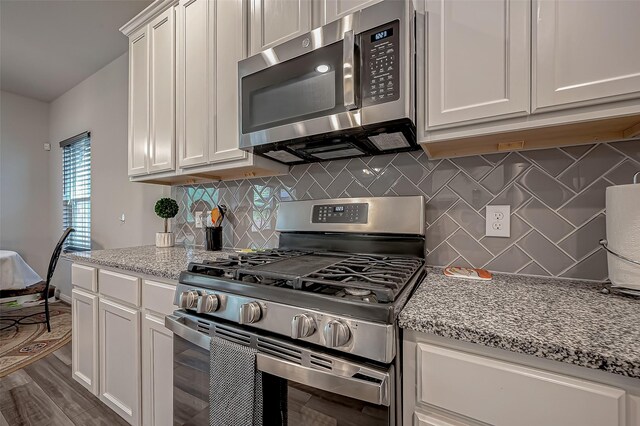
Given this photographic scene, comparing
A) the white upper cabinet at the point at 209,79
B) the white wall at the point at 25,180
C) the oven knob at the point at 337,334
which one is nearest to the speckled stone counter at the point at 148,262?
the white upper cabinet at the point at 209,79

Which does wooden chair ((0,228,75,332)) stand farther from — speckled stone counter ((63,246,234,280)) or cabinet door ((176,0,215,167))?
cabinet door ((176,0,215,167))

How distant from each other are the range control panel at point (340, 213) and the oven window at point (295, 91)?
1.53ft

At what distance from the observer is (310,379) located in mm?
739

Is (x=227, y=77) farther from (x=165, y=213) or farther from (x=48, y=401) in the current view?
(x=48, y=401)

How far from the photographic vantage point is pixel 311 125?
1186 mm

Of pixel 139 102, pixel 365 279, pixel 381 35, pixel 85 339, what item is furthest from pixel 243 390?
pixel 139 102

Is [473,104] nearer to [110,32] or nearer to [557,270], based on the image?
[557,270]

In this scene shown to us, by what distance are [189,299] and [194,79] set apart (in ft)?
4.51

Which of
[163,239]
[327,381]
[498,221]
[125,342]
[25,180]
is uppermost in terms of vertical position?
[25,180]

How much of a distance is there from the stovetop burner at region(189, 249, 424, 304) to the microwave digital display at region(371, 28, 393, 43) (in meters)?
0.85

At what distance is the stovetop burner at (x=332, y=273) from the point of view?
785mm

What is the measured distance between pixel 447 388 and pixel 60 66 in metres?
4.57

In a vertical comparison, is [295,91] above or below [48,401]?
above

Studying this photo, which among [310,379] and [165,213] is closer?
[310,379]
